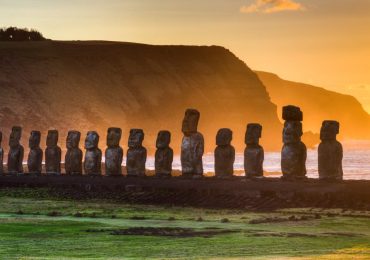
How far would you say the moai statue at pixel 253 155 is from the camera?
3347 cm

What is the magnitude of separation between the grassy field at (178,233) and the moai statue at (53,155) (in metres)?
11.7

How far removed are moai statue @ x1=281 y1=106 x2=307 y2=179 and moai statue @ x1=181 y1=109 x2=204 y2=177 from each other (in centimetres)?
378

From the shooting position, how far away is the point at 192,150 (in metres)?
35.2

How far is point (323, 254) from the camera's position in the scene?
16891 mm

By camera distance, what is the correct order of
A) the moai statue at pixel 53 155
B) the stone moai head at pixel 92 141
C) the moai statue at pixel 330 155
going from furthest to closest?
the moai statue at pixel 53 155
the stone moai head at pixel 92 141
the moai statue at pixel 330 155

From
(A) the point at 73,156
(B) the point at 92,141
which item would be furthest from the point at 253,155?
(A) the point at 73,156

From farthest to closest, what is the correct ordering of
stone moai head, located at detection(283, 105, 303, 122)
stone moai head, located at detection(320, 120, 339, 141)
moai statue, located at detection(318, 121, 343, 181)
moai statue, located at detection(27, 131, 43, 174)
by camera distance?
moai statue, located at detection(27, 131, 43, 174)
stone moai head, located at detection(283, 105, 303, 122)
stone moai head, located at detection(320, 120, 339, 141)
moai statue, located at detection(318, 121, 343, 181)

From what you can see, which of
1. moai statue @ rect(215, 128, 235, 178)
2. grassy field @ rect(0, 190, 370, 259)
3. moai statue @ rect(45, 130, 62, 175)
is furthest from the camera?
moai statue @ rect(45, 130, 62, 175)

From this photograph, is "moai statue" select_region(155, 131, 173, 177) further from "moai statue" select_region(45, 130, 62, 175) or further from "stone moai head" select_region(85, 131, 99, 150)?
"moai statue" select_region(45, 130, 62, 175)

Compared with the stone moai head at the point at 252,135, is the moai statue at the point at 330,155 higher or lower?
lower

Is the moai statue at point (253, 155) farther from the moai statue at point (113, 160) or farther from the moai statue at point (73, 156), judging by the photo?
the moai statue at point (73, 156)

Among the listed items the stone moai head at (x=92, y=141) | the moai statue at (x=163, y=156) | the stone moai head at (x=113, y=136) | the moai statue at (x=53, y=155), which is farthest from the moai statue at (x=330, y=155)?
the moai statue at (x=53, y=155)

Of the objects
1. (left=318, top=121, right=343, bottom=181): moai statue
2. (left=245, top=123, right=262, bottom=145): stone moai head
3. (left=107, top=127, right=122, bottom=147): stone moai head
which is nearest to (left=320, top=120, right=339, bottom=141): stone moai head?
(left=318, top=121, right=343, bottom=181): moai statue

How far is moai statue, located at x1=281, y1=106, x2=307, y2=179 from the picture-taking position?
105 ft
